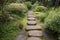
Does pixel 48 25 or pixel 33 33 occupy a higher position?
pixel 48 25

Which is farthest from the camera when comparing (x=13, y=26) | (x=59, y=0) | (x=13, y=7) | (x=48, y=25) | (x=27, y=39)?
(x=59, y=0)

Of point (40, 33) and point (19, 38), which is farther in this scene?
point (40, 33)

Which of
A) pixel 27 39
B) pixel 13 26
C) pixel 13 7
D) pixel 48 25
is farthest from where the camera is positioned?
pixel 13 7

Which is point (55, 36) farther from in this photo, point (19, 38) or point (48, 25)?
point (19, 38)

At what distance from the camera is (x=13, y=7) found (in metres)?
9.74

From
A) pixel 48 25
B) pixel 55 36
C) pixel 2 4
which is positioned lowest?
pixel 55 36

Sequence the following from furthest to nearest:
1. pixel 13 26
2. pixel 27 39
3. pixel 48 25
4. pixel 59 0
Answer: pixel 59 0
pixel 13 26
pixel 48 25
pixel 27 39

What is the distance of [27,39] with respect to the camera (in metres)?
5.83

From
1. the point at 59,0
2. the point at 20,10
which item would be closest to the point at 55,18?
the point at 20,10

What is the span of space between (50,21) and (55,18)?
11.5 inches

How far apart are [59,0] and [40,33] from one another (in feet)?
33.7

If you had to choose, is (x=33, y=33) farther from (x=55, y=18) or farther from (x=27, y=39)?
(x=55, y=18)

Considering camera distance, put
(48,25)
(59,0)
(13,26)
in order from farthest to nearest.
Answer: (59,0) → (13,26) → (48,25)

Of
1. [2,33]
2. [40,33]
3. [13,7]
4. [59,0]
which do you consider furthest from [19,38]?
[59,0]
